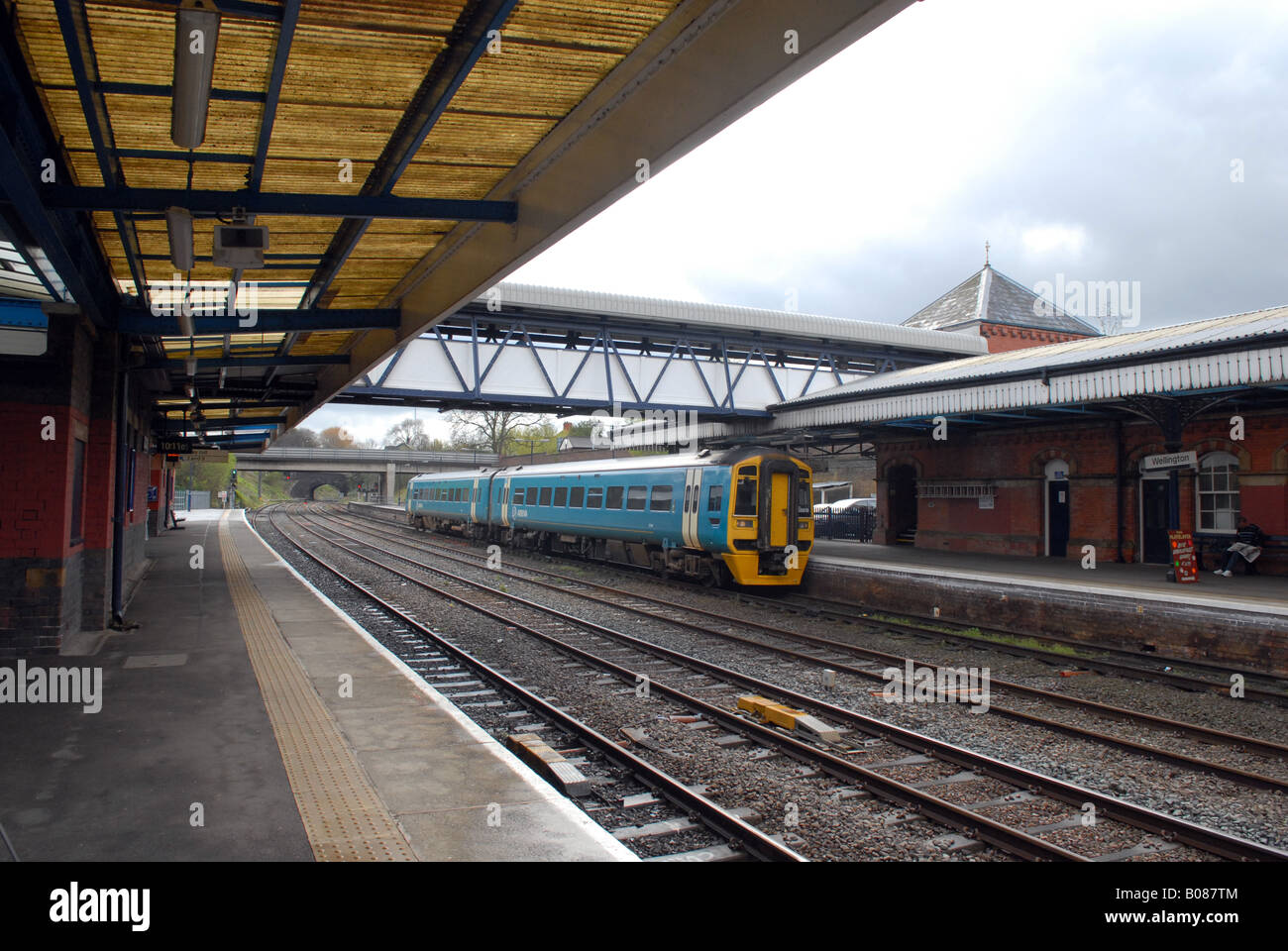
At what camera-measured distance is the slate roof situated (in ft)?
112

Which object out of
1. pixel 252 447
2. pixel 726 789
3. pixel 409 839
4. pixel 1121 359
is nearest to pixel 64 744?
pixel 409 839

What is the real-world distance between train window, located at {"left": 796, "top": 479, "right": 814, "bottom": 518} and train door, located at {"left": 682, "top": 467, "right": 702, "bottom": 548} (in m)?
1.90

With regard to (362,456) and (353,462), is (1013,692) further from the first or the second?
(353,462)

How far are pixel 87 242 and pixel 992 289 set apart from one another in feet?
114

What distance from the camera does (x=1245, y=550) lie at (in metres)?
14.0

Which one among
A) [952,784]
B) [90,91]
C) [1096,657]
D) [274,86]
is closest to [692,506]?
[1096,657]

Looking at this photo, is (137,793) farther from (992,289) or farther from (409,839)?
(992,289)

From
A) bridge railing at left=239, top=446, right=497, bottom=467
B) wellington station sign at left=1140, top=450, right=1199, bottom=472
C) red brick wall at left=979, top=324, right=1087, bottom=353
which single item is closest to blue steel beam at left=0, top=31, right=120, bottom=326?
wellington station sign at left=1140, top=450, right=1199, bottom=472

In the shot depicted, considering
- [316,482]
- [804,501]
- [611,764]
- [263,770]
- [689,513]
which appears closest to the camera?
[263,770]

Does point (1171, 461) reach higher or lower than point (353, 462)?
lower

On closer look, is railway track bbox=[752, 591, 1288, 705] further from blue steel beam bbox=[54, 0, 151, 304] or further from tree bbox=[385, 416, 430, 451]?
tree bbox=[385, 416, 430, 451]

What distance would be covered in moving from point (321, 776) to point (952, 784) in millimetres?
4312

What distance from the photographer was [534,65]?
4.75 meters

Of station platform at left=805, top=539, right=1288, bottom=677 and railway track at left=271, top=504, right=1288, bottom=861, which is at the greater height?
station platform at left=805, top=539, right=1288, bottom=677
